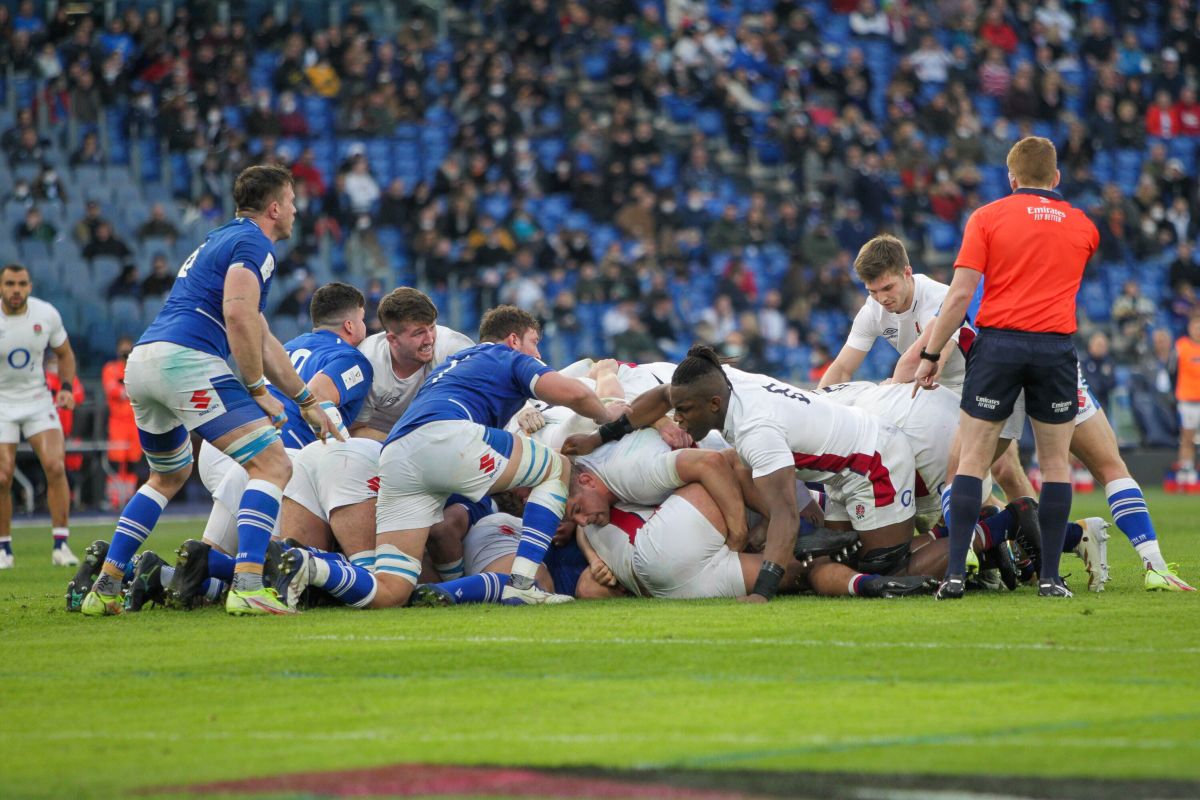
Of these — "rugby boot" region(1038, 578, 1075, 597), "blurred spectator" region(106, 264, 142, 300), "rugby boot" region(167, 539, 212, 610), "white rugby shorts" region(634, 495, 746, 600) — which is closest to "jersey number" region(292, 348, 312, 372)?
"rugby boot" region(167, 539, 212, 610)

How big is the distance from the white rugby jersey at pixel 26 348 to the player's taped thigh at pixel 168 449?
16.5ft

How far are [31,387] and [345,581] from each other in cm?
629

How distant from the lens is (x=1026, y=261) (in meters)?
8.40

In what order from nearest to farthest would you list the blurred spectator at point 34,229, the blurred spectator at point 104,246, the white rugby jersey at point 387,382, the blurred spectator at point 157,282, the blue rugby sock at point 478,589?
the blue rugby sock at point 478,589 < the white rugby jersey at point 387,382 < the blurred spectator at point 157,282 < the blurred spectator at point 104,246 < the blurred spectator at point 34,229

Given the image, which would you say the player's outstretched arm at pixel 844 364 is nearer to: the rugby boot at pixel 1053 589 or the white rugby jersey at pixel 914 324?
the white rugby jersey at pixel 914 324

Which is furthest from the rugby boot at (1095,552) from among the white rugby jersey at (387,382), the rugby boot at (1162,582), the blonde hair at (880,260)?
the white rugby jersey at (387,382)

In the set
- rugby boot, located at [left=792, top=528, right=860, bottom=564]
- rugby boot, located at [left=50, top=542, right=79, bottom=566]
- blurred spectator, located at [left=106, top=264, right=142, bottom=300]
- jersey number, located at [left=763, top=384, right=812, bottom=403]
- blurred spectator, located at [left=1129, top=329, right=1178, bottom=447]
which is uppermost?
blurred spectator, located at [left=106, top=264, right=142, bottom=300]

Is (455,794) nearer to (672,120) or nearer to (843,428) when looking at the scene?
(843,428)

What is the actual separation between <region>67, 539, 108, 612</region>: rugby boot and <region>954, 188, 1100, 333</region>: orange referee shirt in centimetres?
500

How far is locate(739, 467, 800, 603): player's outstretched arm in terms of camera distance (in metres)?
8.60

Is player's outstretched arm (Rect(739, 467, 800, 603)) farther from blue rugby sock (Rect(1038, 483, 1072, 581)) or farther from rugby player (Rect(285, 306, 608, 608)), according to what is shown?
blue rugby sock (Rect(1038, 483, 1072, 581))

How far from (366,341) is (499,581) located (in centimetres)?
223

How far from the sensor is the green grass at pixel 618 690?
459 cm

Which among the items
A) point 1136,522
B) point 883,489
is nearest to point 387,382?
point 883,489
